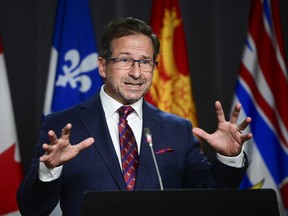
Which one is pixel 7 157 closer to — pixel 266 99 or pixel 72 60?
pixel 72 60

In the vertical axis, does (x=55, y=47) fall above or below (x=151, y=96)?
above

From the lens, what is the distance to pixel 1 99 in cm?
350

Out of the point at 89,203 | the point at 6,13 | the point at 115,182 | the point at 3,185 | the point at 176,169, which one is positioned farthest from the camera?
the point at 6,13

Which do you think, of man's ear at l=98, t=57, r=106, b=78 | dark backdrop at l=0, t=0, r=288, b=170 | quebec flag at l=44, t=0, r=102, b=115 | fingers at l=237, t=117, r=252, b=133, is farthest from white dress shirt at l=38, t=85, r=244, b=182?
dark backdrop at l=0, t=0, r=288, b=170

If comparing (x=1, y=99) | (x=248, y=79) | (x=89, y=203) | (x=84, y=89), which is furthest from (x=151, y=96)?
(x=89, y=203)

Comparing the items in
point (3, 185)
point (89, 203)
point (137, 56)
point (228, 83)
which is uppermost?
point (137, 56)

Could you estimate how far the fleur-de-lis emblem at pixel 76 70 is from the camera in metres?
3.67

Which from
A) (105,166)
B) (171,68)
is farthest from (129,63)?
(171,68)

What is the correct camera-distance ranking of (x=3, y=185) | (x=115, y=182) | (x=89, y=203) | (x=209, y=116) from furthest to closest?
(x=209, y=116)
(x=3, y=185)
(x=115, y=182)
(x=89, y=203)

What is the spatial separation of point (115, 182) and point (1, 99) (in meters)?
1.60

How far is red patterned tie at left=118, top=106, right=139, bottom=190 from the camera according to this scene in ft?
7.39

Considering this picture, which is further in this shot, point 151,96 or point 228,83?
point 228,83

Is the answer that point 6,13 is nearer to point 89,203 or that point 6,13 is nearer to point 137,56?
point 137,56

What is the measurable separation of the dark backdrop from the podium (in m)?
2.64
